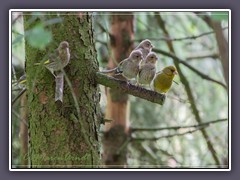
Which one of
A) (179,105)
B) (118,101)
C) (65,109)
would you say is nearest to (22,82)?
(65,109)

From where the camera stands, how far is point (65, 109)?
1.74m

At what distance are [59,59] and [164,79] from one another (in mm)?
332

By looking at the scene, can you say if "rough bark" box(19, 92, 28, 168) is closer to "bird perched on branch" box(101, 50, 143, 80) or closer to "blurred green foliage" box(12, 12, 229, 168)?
"bird perched on branch" box(101, 50, 143, 80)

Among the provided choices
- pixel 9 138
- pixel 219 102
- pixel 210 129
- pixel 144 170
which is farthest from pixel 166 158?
pixel 9 138

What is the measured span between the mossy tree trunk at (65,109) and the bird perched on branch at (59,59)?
39 millimetres

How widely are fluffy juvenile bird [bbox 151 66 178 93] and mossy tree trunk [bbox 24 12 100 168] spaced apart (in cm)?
19

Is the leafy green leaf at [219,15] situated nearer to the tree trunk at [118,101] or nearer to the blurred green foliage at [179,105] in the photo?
the blurred green foliage at [179,105]

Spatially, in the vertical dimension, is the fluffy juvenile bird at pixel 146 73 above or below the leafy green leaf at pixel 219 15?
below

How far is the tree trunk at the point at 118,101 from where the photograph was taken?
2.88 metres

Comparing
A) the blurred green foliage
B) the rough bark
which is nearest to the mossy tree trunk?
the rough bark

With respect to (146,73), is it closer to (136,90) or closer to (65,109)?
(136,90)

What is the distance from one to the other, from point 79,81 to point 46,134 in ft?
0.62

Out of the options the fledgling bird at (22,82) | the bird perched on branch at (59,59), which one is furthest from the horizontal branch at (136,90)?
the fledgling bird at (22,82)
